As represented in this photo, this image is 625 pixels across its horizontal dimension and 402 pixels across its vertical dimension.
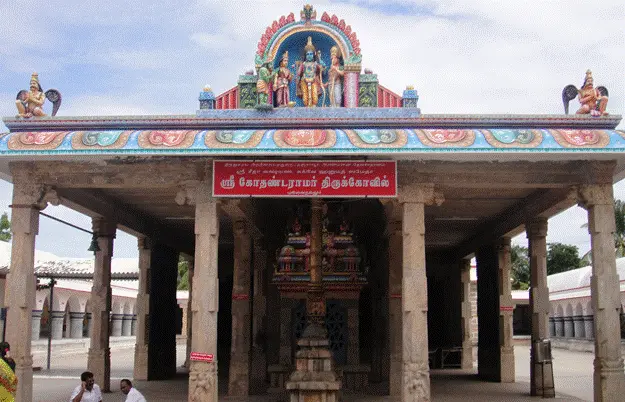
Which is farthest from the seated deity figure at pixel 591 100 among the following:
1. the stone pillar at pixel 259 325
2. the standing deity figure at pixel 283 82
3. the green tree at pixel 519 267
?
the green tree at pixel 519 267

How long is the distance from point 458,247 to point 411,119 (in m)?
12.6

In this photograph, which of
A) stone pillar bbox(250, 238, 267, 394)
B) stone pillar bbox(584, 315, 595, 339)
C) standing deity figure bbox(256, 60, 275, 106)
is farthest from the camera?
stone pillar bbox(584, 315, 595, 339)

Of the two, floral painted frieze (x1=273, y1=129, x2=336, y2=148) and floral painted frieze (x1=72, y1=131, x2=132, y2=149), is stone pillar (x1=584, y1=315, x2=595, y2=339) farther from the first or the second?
floral painted frieze (x1=72, y1=131, x2=132, y2=149)

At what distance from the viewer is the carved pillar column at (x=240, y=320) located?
14.9 meters

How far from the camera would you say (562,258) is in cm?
5375

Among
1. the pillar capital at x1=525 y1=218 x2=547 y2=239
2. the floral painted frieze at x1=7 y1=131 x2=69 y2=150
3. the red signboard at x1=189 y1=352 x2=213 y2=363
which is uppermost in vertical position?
the floral painted frieze at x1=7 y1=131 x2=69 y2=150

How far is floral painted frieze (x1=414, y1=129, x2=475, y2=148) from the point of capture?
11188 millimetres

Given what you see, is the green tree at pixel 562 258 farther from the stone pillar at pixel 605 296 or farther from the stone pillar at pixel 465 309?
the stone pillar at pixel 605 296

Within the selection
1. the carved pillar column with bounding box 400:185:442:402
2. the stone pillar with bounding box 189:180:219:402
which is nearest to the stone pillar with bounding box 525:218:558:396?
the carved pillar column with bounding box 400:185:442:402

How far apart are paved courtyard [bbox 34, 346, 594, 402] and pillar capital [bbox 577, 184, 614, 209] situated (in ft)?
16.6

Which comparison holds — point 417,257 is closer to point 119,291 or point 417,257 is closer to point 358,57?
point 358,57

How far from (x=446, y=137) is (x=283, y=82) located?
3.36 metres

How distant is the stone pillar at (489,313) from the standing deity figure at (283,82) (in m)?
8.59

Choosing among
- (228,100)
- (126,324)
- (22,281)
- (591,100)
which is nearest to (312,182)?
(228,100)
